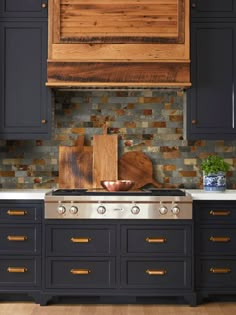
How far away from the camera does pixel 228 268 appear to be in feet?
14.3

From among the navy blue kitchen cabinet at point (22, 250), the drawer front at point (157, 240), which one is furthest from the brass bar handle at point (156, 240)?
the navy blue kitchen cabinet at point (22, 250)

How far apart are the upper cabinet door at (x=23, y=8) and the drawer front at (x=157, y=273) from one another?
6.86ft

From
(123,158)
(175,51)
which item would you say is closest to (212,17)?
(175,51)

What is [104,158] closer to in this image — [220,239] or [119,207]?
[119,207]

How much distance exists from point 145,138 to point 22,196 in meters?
1.27

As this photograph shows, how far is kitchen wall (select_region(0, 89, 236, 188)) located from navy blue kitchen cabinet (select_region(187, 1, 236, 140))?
0.40 metres

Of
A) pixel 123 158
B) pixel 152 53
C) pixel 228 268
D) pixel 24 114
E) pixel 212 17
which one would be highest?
pixel 212 17

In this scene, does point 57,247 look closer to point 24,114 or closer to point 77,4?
→ point 24,114

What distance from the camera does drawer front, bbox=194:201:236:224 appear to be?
14.3 ft

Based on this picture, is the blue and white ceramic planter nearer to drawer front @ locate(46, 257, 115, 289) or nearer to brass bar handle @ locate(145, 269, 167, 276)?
brass bar handle @ locate(145, 269, 167, 276)

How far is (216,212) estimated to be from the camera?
4375 millimetres

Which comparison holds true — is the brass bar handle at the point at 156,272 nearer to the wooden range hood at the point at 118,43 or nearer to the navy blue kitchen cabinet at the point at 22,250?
the navy blue kitchen cabinet at the point at 22,250

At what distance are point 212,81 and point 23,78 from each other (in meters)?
1.52

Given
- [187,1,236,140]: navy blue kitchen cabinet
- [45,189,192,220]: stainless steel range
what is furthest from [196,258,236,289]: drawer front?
[187,1,236,140]: navy blue kitchen cabinet
